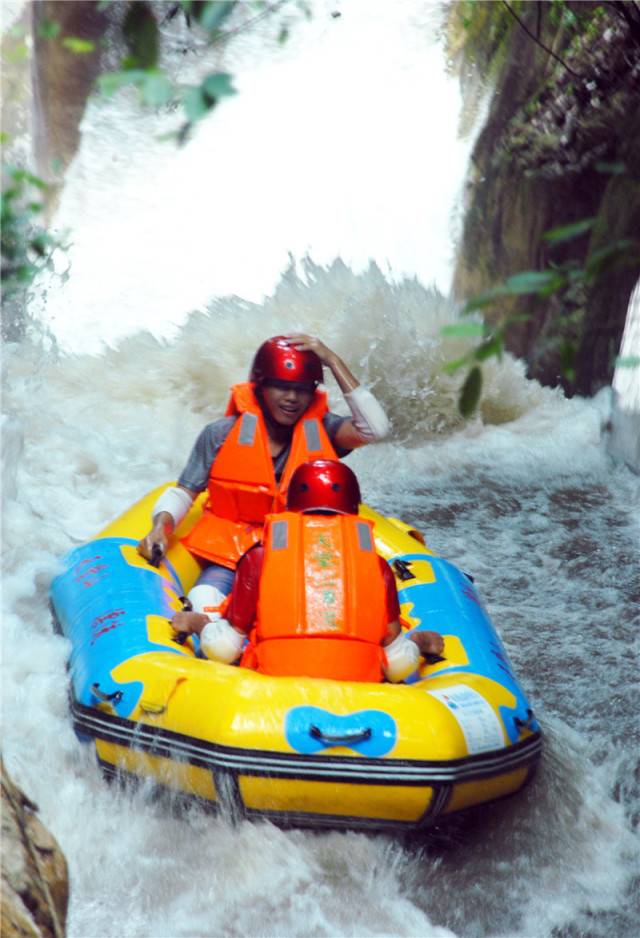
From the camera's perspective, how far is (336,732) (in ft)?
9.70

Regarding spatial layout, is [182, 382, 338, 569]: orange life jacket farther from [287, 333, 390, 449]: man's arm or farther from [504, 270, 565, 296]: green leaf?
[504, 270, 565, 296]: green leaf

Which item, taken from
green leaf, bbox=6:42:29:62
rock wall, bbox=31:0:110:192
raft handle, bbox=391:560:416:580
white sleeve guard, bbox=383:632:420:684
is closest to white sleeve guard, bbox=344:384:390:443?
raft handle, bbox=391:560:416:580

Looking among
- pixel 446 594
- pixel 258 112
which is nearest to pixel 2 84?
pixel 258 112

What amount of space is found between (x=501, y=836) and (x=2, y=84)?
38.1 feet

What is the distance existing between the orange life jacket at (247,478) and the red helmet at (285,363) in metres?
0.15

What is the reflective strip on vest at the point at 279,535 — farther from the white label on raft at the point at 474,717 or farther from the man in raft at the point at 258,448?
the man in raft at the point at 258,448

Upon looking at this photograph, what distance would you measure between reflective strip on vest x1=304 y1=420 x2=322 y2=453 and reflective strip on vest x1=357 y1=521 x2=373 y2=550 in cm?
81

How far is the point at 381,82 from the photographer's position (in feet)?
40.5

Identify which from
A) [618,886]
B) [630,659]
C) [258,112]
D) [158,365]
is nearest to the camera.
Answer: [618,886]

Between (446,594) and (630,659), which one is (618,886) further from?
(630,659)

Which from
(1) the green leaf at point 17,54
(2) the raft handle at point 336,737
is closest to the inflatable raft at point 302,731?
(2) the raft handle at point 336,737

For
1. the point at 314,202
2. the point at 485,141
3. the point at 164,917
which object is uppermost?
the point at 485,141

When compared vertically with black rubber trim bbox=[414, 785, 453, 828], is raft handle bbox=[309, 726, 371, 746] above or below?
above

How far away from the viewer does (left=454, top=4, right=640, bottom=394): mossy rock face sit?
8.32 m
